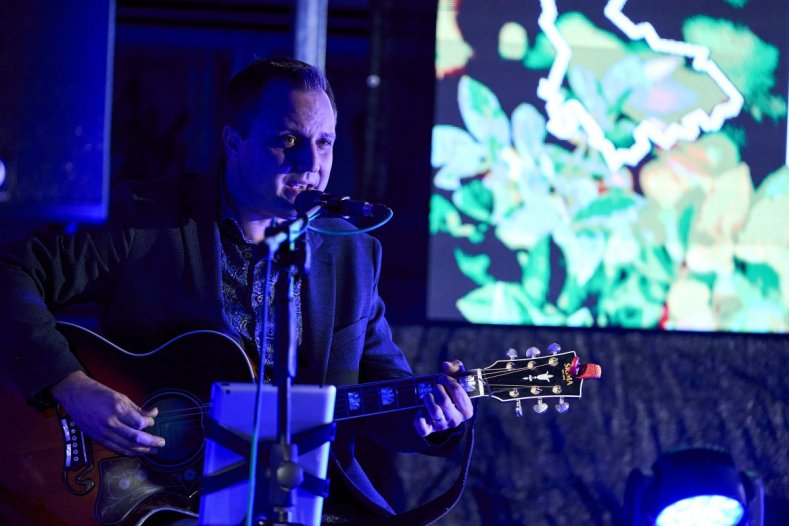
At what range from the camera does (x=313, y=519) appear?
2.23 metres

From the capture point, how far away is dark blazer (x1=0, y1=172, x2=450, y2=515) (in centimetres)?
274

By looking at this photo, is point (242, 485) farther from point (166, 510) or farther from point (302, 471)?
point (166, 510)

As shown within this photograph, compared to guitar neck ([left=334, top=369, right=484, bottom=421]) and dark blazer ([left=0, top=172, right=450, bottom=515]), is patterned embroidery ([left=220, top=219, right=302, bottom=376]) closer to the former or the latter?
dark blazer ([left=0, top=172, right=450, bottom=515])

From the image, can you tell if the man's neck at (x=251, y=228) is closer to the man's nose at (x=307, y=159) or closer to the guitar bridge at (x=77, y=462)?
the man's nose at (x=307, y=159)

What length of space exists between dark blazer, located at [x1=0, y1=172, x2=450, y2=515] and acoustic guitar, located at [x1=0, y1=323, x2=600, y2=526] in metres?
0.09

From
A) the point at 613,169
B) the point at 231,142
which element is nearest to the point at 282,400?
the point at 231,142

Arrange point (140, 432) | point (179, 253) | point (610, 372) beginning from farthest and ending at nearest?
point (610, 372) < point (179, 253) < point (140, 432)

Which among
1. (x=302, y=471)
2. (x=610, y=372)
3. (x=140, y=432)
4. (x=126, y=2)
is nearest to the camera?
(x=302, y=471)

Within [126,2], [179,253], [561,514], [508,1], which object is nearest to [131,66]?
[126,2]

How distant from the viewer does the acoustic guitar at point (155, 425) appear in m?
2.58

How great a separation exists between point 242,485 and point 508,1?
2.26 meters

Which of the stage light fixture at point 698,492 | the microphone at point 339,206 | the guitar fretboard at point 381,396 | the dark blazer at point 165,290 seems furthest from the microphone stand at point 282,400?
the stage light fixture at point 698,492

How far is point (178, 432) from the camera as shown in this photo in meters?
2.62

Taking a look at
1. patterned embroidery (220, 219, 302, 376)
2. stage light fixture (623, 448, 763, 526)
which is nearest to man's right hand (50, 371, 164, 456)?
patterned embroidery (220, 219, 302, 376)
